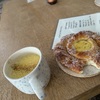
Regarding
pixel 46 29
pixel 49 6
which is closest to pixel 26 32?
pixel 46 29

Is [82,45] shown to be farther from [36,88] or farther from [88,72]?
[36,88]

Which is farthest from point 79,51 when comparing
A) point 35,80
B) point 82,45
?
point 35,80

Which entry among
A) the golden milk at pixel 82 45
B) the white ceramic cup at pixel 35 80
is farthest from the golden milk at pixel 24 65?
the golden milk at pixel 82 45

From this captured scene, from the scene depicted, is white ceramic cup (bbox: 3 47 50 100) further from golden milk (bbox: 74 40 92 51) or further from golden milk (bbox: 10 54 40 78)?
golden milk (bbox: 74 40 92 51)

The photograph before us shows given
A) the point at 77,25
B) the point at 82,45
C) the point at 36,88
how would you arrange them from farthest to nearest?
the point at 77,25 < the point at 82,45 < the point at 36,88

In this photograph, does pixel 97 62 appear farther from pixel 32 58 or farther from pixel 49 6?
pixel 49 6

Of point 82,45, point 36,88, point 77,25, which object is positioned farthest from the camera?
point 77,25

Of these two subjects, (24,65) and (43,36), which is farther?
(43,36)

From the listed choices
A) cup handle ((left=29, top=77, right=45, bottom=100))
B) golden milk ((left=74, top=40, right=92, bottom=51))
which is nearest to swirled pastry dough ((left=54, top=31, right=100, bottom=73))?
golden milk ((left=74, top=40, right=92, bottom=51))
